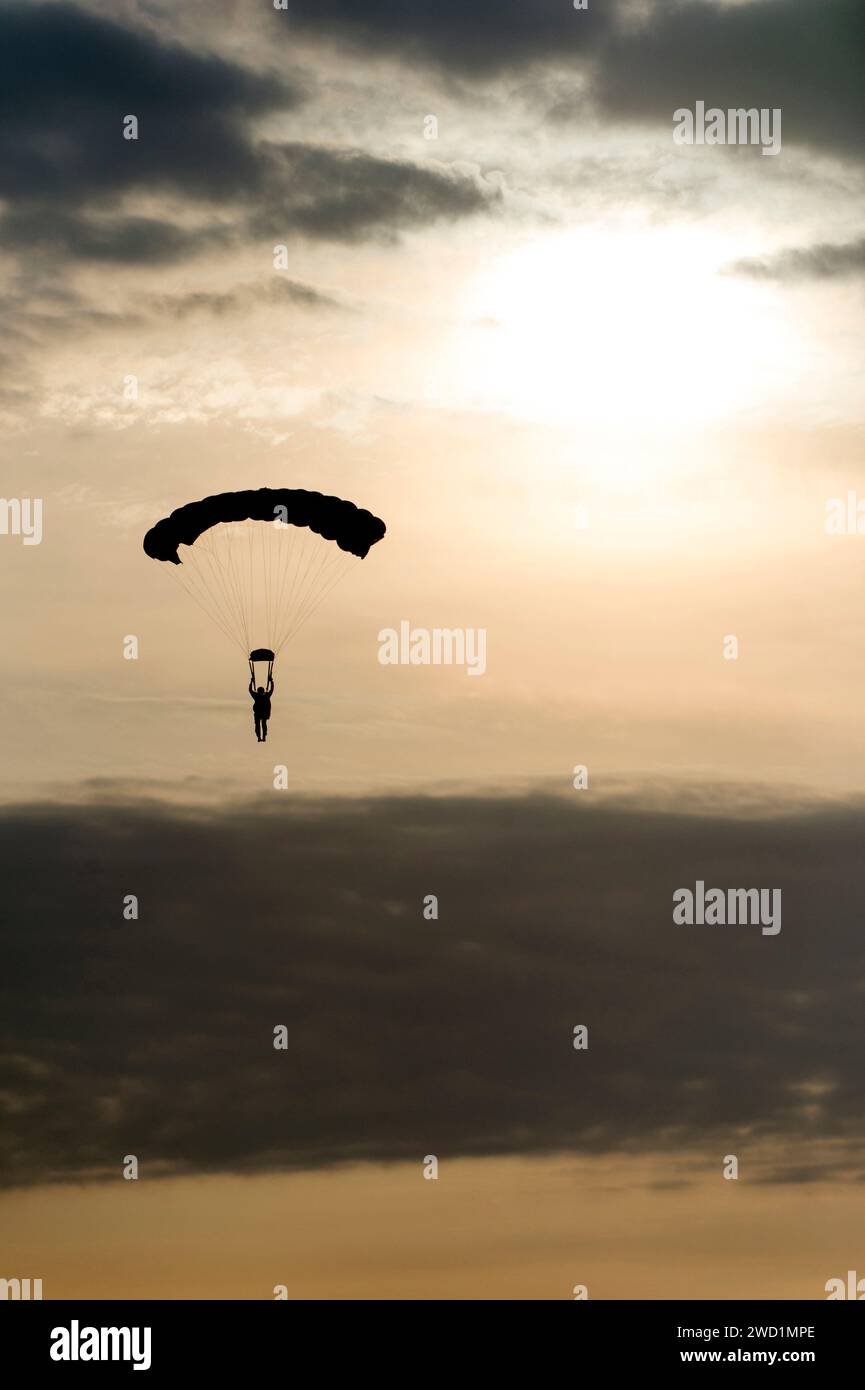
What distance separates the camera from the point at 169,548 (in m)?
45.3
